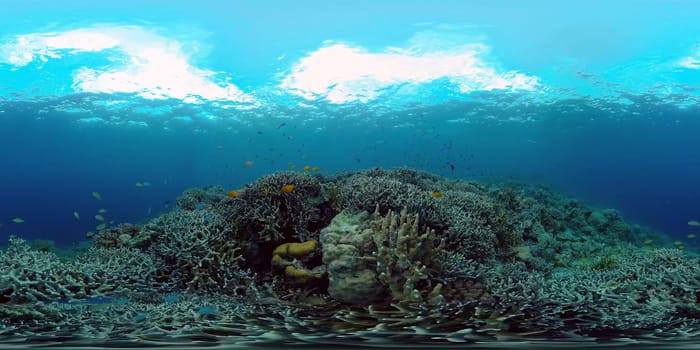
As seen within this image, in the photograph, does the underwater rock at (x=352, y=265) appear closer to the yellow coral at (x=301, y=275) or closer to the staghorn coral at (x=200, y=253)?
the yellow coral at (x=301, y=275)

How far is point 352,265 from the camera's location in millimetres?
5414

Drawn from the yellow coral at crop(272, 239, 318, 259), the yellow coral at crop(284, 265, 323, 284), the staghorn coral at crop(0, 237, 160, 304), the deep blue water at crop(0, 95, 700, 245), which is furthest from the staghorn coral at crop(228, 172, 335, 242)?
the deep blue water at crop(0, 95, 700, 245)

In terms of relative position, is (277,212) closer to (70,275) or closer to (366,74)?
(70,275)

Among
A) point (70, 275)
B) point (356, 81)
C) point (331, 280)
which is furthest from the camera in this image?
point (356, 81)

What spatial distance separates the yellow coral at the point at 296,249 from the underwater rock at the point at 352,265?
0.50m

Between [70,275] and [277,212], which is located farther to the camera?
[277,212]

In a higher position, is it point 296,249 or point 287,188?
point 287,188

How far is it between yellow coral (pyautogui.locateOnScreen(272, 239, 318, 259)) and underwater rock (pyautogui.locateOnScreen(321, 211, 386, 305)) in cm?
50

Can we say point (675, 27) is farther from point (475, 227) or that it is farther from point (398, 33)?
point (475, 227)

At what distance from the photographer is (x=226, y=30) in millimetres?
24578

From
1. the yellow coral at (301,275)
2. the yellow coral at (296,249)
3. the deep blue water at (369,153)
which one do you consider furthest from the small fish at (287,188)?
the deep blue water at (369,153)

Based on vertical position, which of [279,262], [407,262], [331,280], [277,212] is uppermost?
[277,212]

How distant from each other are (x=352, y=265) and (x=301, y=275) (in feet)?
3.15

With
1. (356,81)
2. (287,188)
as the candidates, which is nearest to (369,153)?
(356,81)
